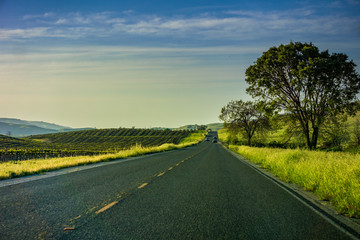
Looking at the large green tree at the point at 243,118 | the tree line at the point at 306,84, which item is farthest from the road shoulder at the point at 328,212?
the large green tree at the point at 243,118

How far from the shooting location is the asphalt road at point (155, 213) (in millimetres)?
4469

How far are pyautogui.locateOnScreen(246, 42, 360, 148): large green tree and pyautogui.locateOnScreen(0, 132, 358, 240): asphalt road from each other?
16157 millimetres

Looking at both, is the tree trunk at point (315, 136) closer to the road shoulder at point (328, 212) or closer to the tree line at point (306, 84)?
the tree line at point (306, 84)

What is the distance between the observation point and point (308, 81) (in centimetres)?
2216

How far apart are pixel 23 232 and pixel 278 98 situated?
77.3 ft

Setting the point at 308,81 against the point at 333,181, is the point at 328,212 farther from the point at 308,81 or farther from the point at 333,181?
the point at 308,81

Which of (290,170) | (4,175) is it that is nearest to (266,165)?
(290,170)

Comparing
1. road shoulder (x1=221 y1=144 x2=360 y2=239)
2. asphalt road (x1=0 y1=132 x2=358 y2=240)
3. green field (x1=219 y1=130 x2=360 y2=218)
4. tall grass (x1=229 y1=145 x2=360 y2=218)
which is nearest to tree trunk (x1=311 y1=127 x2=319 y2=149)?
green field (x1=219 y1=130 x2=360 y2=218)

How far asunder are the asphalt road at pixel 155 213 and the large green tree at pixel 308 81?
16.2 meters

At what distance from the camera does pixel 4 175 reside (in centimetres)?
1131

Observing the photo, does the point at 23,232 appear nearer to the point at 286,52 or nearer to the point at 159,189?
the point at 159,189

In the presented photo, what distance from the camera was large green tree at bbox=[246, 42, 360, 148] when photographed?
2148cm

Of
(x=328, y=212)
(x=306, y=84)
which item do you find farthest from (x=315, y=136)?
(x=328, y=212)

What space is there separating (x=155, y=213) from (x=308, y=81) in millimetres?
20620
